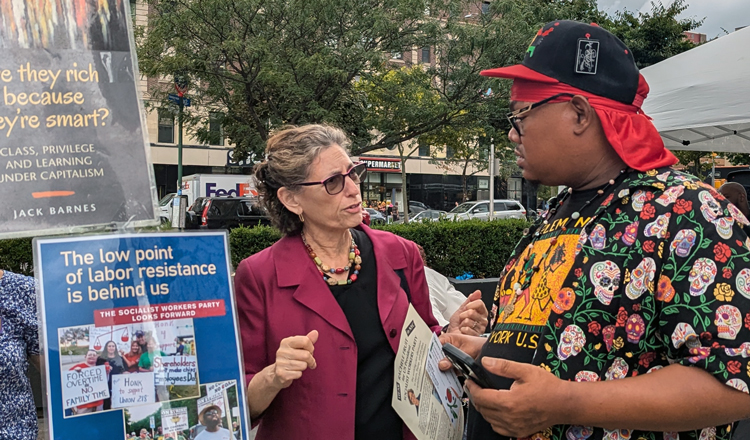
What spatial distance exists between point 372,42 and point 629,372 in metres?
9.66

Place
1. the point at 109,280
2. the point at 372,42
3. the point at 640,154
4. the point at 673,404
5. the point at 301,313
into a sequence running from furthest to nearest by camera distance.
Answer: the point at 372,42
the point at 301,313
the point at 640,154
the point at 109,280
the point at 673,404

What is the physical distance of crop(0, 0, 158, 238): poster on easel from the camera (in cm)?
127

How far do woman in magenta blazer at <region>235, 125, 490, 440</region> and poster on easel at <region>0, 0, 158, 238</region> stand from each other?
2.03ft

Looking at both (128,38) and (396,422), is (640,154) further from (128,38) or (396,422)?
(128,38)

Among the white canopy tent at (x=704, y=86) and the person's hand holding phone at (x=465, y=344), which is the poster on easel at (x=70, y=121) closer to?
the person's hand holding phone at (x=465, y=344)

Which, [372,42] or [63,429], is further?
[372,42]

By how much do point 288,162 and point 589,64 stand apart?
1045 millimetres

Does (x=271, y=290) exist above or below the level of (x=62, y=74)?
below

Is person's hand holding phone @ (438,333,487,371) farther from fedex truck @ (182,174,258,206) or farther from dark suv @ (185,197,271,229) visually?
fedex truck @ (182,174,258,206)

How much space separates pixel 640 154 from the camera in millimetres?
1411

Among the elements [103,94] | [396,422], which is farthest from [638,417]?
[103,94]

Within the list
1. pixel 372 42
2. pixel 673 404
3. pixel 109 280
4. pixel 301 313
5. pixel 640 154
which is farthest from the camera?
pixel 372 42

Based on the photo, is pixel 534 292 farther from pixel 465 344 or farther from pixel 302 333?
pixel 302 333

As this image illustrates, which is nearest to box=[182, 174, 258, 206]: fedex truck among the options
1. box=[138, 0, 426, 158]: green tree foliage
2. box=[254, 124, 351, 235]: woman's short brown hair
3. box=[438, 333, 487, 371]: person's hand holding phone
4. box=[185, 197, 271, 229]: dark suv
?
box=[185, 197, 271, 229]: dark suv
